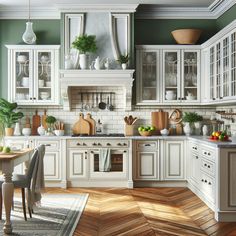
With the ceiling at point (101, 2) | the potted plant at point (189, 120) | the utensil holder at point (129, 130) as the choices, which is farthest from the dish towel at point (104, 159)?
the ceiling at point (101, 2)

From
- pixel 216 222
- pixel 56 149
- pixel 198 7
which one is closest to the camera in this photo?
pixel 216 222

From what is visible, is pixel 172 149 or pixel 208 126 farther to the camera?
pixel 208 126

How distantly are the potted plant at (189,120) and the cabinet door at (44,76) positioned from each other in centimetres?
232

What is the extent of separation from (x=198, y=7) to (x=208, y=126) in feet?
6.85

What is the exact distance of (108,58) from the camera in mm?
6980

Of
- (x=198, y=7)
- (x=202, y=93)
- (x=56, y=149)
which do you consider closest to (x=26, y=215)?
(x=56, y=149)

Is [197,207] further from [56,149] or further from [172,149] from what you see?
[56,149]

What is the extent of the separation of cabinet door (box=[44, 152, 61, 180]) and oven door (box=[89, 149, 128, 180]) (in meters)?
0.56

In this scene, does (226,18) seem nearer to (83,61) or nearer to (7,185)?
(83,61)

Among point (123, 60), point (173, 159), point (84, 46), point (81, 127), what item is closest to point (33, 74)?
point (84, 46)

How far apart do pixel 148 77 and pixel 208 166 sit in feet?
7.65

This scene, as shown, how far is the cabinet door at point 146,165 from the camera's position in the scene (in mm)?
Result: 6797

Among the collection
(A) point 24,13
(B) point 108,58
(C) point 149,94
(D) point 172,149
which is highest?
(A) point 24,13

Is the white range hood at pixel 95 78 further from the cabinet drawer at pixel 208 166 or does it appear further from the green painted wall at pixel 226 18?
the cabinet drawer at pixel 208 166
